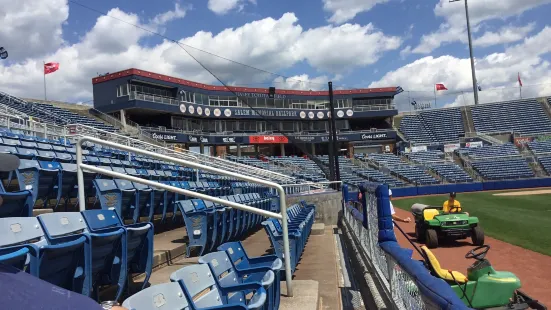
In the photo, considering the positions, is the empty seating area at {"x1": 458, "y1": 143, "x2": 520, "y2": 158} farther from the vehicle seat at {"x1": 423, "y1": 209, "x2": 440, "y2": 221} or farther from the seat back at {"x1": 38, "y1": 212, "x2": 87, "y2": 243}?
the seat back at {"x1": 38, "y1": 212, "x2": 87, "y2": 243}

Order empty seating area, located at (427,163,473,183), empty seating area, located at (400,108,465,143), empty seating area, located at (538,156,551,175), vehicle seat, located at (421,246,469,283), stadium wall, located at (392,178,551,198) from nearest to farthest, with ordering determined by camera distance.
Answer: vehicle seat, located at (421,246,469,283)
stadium wall, located at (392,178,551,198)
empty seating area, located at (427,163,473,183)
empty seating area, located at (538,156,551,175)
empty seating area, located at (400,108,465,143)

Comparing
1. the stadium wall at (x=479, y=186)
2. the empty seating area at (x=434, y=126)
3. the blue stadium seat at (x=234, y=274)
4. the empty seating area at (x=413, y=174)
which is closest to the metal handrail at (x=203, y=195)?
the blue stadium seat at (x=234, y=274)

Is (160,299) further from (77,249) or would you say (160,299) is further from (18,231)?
(18,231)

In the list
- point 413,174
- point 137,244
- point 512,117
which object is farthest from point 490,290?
point 512,117

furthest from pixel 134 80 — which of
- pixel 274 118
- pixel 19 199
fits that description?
pixel 19 199

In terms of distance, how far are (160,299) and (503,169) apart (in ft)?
138

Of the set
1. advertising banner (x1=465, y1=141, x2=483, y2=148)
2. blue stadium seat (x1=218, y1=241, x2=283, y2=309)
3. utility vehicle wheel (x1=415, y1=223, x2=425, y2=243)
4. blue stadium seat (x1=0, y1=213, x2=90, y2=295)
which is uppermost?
advertising banner (x1=465, y1=141, x2=483, y2=148)

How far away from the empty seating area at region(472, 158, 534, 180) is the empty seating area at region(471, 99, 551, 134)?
12613mm

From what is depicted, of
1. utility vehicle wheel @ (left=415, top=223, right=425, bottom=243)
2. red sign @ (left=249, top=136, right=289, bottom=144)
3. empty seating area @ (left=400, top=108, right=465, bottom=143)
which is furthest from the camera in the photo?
empty seating area @ (left=400, top=108, right=465, bottom=143)

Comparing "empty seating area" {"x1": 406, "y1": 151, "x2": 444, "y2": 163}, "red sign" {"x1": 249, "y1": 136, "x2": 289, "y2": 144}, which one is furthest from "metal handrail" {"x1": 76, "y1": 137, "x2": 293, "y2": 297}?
"empty seating area" {"x1": 406, "y1": 151, "x2": 444, "y2": 163}

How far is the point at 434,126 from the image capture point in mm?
56438

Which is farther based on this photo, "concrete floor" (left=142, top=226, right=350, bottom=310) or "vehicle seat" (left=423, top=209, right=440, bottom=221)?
"vehicle seat" (left=423, top=209, right=440, bottom=221)

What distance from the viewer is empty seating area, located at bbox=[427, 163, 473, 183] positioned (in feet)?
124

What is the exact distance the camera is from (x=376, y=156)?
4509 cm
